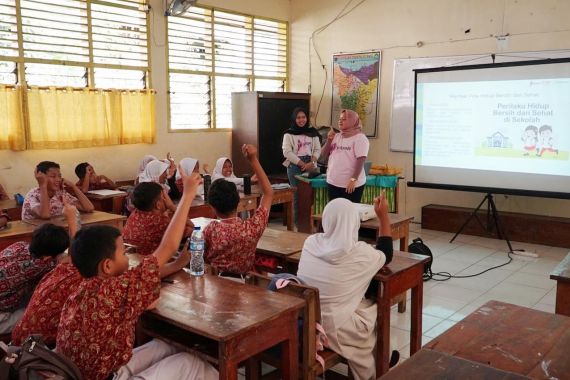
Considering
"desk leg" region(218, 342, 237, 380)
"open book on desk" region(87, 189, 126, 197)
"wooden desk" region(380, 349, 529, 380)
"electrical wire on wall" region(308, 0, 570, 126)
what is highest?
"electrical wire on wall" region(308, 0, 570, 126)

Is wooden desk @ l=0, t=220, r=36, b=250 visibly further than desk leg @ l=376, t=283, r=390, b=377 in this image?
Yes

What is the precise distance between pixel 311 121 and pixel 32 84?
401 centimetres

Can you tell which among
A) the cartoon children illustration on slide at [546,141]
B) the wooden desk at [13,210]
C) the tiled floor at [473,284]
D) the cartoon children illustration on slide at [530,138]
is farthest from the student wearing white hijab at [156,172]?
the cartoon children illustration on slide at [546,141]

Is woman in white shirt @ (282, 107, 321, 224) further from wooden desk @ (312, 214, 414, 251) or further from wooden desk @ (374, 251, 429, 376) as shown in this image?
wooden desk @ (374, 251, 429, 376)

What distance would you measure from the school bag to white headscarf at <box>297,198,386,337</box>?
1.12m

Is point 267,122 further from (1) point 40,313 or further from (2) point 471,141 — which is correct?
(1) point 40,313

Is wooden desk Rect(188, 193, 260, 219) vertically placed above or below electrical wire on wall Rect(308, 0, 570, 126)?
below

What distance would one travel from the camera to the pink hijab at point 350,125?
15.8 ft

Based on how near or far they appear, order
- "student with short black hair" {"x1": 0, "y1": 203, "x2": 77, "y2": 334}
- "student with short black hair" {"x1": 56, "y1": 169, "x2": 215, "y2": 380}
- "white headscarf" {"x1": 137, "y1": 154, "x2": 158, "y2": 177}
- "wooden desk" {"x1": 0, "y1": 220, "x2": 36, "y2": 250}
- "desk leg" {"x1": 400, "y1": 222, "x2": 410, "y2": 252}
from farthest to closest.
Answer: "white headscarf" {"x1": 137, "y1": 154, "x2": 158, "y2": 177}, "desk leg" {"x1": 400, "y1": 222, "x2": 410, "y2": 252}, "wooden desk" {"x1": 0, "y1": 220, "x2": 36, "y2": 250}, "student with short black hair" {"x1": 0, "y1": 203, "x2": 77, "y2": 334}, "student with short black hair" {"x1": 56, "y1": 169, "x2": 215, "y2": 380}

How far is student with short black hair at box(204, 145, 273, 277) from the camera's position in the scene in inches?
102

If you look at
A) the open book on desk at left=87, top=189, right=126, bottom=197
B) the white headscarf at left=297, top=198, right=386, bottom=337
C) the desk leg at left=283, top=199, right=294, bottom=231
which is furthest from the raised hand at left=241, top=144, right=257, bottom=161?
the desk leg at left=283, top=199, right=294, bottom=231

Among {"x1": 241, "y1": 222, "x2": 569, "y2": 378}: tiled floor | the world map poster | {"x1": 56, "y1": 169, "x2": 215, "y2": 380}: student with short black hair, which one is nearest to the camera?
{"x1": 56, "y1": 169, "x2": 215, "y2": 380}: student with short black hair

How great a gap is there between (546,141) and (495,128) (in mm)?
536

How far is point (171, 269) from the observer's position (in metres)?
2.40
